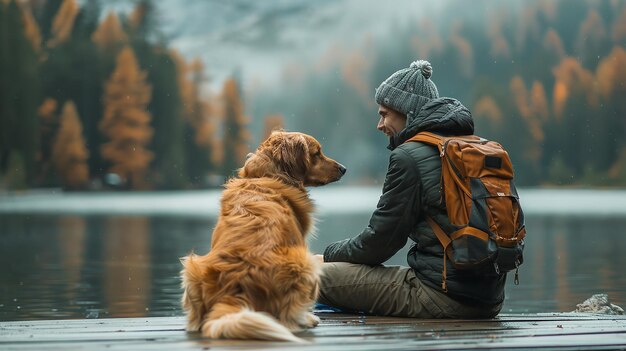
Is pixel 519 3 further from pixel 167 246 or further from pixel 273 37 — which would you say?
pixel 167 246

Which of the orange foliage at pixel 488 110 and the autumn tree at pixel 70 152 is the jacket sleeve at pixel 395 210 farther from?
the orange foliage at pixel 488 110

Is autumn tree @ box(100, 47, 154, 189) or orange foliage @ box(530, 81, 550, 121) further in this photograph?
orange foliage @ box(530, 81, 550, 121)

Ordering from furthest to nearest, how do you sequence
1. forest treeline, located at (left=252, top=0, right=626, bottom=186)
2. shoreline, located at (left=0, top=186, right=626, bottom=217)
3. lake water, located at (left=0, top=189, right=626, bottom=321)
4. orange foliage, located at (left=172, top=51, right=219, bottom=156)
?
1. forest treeline, located at (left=252, top=0, right=626, bottom=186)
2. orange foliage, located at (left=172, top=51, right=219, bottom=156)
3. shoreline, located at (left=0, top=186, right=626, bottom=217)
4. lake water, located at (left=0, top=189, right=626, bottom=321)

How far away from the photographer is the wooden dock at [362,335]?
353 centimetres

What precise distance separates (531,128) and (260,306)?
95264 millimetres

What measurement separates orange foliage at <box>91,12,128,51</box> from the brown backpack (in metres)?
87.6

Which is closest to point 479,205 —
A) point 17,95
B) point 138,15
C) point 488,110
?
point 17,95

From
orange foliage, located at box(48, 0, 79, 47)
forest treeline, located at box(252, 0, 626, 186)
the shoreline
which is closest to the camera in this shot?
the shoreline

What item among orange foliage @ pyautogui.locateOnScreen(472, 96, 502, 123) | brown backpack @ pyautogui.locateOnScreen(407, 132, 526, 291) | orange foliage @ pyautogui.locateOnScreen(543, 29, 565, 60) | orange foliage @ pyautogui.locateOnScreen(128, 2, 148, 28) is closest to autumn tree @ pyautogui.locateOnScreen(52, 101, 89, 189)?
orange foliage @ pyautogui.locateOnScreen(128, 2, 148, 28)

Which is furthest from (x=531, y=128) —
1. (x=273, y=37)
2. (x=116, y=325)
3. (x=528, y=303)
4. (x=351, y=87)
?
(x=116, y=325)

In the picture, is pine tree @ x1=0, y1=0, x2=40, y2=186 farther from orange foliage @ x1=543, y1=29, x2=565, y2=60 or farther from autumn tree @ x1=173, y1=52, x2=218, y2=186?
orange foliage @ x1=543, y1=29, x2=565, y2=60

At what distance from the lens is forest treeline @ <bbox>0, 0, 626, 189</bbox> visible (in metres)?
75.4

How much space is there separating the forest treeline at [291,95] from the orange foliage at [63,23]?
14 centimetres

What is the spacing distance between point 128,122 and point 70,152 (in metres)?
9.08
